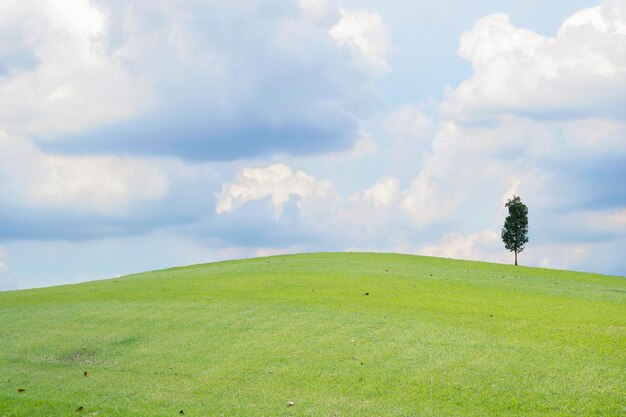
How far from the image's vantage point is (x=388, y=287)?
3303 cm

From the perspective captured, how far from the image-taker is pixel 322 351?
66.2ft

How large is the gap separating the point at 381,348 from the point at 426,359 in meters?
1.79

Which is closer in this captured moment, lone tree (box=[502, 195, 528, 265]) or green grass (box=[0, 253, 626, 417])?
green grass (box=[0, 253, 626, 417])

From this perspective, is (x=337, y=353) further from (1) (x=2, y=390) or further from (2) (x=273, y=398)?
(1) (x=2, y=390)

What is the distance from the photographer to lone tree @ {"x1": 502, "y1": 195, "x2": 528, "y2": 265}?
73.6 m

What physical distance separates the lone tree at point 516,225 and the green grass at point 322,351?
40555 mm

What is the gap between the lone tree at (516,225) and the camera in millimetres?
73625

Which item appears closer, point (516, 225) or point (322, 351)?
point (322, 351)

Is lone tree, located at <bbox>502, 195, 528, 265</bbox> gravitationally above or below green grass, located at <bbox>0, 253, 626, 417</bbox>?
above

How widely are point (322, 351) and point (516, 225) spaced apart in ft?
191

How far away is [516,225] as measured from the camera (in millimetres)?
73812

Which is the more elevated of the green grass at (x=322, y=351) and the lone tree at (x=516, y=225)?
the lone tree at (x=516, y=225)

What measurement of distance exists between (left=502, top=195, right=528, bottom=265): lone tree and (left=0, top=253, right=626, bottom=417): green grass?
40555mm

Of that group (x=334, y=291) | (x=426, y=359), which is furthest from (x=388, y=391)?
(x=334, y=291)
